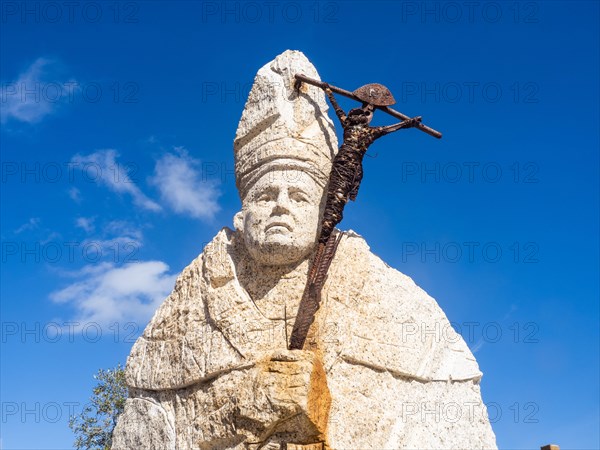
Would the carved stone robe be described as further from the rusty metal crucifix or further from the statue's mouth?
the statue's mouth

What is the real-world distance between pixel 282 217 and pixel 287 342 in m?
1.16

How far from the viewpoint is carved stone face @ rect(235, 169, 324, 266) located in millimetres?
6871

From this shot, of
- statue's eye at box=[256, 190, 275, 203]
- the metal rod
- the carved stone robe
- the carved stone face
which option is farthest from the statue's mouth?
the metal rod

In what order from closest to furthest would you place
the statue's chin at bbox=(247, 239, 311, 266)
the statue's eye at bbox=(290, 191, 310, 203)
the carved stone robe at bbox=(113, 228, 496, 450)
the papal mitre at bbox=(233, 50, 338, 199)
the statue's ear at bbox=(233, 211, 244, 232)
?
1. the carved stone robe at bbox=(113, 228, 496, 450)
2. the statue's chin at bbox=(247, 239, 311, 266)
3. the statue's eye at bbox=(290, 191, 310, 203)
4. the papal mitre at bbox=(233, 50, 338, 199)
5. the statue's ear at bbox=(233, 211, 244, 232)

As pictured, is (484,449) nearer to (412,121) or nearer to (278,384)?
(278,384)

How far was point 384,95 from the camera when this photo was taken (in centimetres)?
732

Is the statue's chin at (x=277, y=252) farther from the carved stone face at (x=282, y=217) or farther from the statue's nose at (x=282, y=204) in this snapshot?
the statue's nose at (x=282, y=204)

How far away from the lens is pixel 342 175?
7.01m

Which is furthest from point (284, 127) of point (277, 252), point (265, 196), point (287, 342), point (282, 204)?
point (287, 342)

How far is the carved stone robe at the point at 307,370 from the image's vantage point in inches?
245

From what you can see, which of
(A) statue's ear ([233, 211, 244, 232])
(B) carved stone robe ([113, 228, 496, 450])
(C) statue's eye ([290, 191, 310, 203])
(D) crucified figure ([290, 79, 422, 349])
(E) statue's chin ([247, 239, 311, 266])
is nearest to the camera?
(B) carved stone robe ([113, 228, 496, 450])

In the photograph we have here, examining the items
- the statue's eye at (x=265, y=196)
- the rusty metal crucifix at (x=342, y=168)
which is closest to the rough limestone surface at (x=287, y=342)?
the statue's eye at (x=265, y=196)

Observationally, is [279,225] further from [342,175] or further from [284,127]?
[284,127]

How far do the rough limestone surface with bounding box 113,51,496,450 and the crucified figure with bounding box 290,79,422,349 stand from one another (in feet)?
0.55
